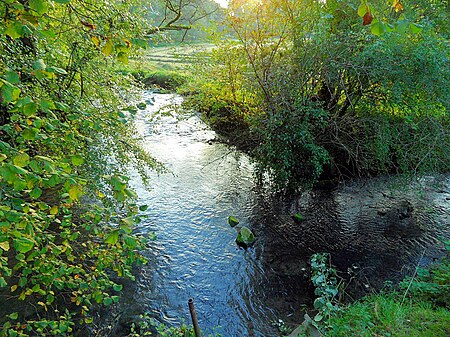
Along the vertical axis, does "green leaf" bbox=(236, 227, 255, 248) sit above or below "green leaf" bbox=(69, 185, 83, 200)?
below

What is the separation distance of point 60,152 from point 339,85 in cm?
734

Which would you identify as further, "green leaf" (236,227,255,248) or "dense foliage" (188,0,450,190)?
"dense foliage" (188,0,450,190)

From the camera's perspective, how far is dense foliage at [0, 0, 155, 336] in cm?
170

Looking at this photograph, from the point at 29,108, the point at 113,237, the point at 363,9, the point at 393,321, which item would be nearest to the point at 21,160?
the point at 29,108

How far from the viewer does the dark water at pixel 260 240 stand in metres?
5.79

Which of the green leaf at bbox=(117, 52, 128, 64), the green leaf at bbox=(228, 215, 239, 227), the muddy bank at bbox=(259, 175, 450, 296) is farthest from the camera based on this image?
the green leaf at bbox=(228, 215, 239, 227)

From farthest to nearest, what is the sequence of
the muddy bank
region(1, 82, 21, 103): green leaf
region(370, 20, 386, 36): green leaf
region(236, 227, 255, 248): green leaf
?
region(236, 227, 255, 248): green leaf
the muddy bank
region(370, 20, 386, 36): green leaf
region(1, 82, 21, 103): green leaf

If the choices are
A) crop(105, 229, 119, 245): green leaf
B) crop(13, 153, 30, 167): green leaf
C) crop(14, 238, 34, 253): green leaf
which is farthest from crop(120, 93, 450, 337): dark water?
crop(13, 153, 30, 167): green leaf

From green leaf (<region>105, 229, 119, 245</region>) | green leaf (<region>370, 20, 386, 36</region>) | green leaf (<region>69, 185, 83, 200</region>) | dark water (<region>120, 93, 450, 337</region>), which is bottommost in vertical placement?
dark water (<region>120, 93, 450, 337</region>)

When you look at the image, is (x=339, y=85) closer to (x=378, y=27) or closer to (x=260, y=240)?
(x=260, y=240)

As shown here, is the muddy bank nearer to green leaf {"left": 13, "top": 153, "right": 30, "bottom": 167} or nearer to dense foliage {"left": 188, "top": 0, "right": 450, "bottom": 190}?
dense foliage {"left": 188, "top": 0, "right": 450, "bottom": 190}

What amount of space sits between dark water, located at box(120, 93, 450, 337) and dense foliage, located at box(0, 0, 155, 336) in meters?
1.52

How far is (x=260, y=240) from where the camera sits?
7734 mm

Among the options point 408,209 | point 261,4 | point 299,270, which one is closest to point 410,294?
point 299,270
